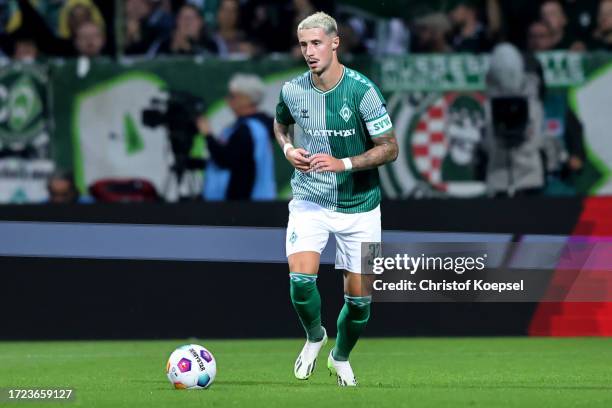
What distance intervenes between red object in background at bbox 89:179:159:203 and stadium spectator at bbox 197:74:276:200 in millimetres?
577

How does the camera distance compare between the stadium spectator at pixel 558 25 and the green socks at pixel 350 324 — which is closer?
the green socks at pixel 350 324

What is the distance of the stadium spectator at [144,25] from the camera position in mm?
14680

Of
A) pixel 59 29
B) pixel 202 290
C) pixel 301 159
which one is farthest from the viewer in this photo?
pixel 59 29

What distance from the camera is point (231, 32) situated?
14852 mm

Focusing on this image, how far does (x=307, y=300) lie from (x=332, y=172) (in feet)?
2.81

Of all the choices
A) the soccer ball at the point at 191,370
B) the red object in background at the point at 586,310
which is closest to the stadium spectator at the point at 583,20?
the red object in background at the point at 586,310

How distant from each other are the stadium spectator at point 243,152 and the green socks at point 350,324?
16.4 ft

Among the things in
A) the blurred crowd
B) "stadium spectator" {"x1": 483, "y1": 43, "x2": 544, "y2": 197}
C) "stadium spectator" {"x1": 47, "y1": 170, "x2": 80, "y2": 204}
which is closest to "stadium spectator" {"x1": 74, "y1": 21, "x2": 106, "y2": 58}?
the blurred crowd

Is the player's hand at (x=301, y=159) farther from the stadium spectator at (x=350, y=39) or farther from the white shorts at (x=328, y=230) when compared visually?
the stadium spectator at (x=350, y=39)

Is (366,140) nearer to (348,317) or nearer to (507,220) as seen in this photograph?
(348,317)

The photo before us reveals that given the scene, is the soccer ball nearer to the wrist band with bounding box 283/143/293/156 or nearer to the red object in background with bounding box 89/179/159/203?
the wrist band with bounding box 283/143/293/156

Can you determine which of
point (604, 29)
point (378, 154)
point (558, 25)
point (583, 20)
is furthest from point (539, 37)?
point (378, 154)

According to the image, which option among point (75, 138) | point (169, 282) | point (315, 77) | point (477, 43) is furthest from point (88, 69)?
point (315, 77)

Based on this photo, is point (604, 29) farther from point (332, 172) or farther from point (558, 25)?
point (332, 172)
